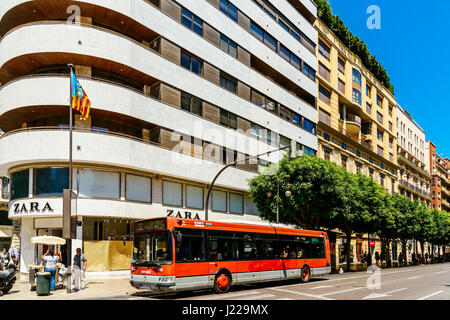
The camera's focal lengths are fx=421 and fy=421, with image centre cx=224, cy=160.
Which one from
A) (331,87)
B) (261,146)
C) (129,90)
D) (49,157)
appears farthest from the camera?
(331,87)

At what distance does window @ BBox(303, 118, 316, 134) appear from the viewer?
150 ft

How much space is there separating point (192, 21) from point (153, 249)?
20.5m

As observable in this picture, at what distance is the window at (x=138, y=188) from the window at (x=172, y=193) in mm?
1427

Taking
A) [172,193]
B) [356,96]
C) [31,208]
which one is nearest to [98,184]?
[31,208]

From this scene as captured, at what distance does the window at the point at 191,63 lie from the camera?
99.4 feet

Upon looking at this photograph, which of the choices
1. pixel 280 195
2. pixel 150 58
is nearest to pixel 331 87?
pixel 280 195


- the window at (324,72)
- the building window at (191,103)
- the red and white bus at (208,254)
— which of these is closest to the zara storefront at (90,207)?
the building window at (191,103)

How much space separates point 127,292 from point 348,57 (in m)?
49.6

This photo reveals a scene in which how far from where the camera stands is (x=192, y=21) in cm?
3123

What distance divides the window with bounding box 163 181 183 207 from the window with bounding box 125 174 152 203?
143cm

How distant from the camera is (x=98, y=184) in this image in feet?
79.4

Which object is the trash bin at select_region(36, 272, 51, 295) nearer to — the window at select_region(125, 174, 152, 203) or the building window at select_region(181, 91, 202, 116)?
the window at select_region(125, 174, 152, 203)

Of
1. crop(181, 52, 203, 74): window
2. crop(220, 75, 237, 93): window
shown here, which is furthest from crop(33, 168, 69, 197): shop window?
crop(220, 75, 237, 93): window

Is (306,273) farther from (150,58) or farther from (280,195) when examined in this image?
(150,58)
